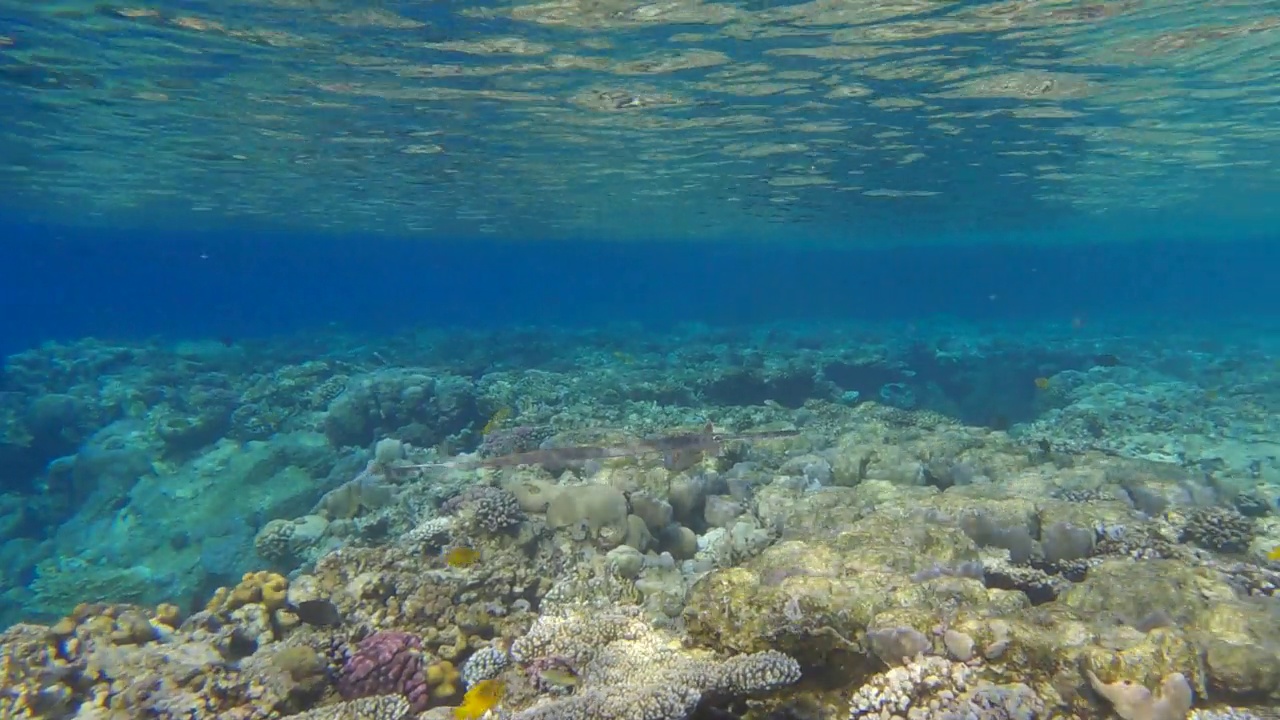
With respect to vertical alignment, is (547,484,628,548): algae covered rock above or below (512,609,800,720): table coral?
below

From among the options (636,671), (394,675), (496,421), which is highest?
(636,671)

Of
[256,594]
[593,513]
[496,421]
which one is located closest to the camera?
[256,594]

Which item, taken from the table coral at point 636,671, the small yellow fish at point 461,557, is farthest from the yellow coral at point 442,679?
the small yellow fish at point 461,557

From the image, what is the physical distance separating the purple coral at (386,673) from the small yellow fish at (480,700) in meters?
0.61

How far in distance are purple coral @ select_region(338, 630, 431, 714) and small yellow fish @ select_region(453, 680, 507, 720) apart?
608mm

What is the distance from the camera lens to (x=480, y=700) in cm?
486

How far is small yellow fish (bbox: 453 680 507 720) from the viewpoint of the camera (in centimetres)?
483

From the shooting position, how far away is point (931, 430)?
13703 mm

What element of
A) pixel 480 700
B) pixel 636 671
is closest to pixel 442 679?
pixel 480 700

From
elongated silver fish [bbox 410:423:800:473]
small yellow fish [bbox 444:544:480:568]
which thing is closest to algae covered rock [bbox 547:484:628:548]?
elongated silver fish [bbox 410:423:800:473]

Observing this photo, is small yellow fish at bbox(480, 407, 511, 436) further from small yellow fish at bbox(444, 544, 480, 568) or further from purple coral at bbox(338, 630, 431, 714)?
purple coral at bbox(338, 630, 431, 714)

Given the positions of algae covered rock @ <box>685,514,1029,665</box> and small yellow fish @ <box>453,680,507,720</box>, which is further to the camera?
small yellow fish @ <box>453,680,507,720</box>

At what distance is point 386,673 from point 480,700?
3.70 feet

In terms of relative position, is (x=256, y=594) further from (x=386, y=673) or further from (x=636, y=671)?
(x=636, y=671)
